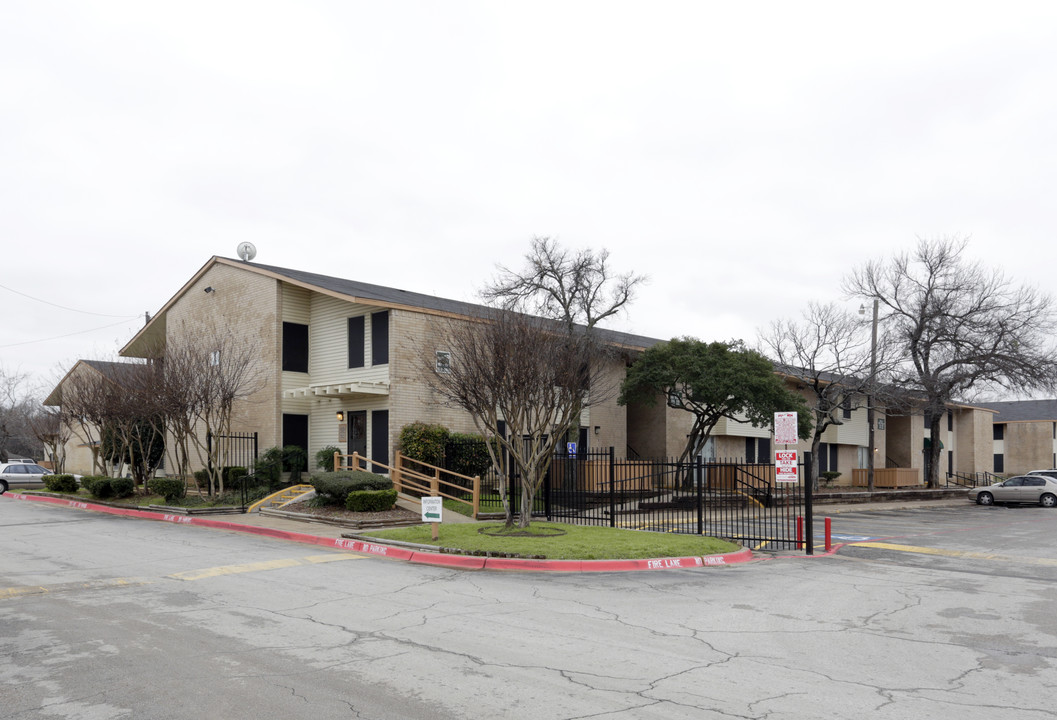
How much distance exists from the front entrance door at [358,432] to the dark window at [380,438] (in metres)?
0.47

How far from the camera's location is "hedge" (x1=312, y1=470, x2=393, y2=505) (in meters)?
21.3

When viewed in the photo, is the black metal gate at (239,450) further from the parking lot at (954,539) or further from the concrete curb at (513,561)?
the parking lot at (954,539)

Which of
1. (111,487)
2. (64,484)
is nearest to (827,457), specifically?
(111,487)

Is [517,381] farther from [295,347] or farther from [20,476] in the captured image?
[20,476]

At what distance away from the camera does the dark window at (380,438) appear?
83.7 ft

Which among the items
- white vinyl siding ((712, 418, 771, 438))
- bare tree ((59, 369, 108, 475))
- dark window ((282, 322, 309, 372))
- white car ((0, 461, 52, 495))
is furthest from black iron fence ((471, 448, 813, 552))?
white car ((0, 461, 52, 495))

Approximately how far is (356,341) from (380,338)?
1.52 metres

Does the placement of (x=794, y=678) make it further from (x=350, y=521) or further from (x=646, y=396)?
(x=646, y=396)

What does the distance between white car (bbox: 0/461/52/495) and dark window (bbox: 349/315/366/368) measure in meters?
19.4

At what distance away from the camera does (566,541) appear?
16438mm

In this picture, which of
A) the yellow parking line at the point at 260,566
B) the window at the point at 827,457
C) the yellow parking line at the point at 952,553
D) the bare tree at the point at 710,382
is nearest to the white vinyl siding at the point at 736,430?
the bare tree at the point at 710,382

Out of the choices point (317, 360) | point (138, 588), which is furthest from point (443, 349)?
point (138, 588)

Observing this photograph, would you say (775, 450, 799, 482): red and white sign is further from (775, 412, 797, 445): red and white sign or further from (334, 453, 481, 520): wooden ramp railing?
(334, 453, 481, 520): wooden ramp railing

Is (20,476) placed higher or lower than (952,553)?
higher
